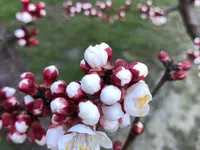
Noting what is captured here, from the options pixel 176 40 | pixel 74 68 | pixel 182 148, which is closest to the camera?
pixel 182 148

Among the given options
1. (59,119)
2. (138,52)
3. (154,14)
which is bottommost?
(138,52)

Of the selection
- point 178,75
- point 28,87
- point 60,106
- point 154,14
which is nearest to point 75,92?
point 60,106

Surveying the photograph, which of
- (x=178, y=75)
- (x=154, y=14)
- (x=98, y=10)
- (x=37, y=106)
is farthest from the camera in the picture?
(x=98, y=10)

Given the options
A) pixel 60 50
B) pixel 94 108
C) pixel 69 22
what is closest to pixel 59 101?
pixel 94 108

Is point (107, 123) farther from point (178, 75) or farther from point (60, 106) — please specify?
point (178, 75)

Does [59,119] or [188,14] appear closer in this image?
[59,119]

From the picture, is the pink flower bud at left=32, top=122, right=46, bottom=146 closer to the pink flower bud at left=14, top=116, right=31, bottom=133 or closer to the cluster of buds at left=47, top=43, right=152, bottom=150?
the pink flower bud at left=14, top=116, right=31, bottom=133

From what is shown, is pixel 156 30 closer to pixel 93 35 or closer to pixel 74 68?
pixel 93 35
